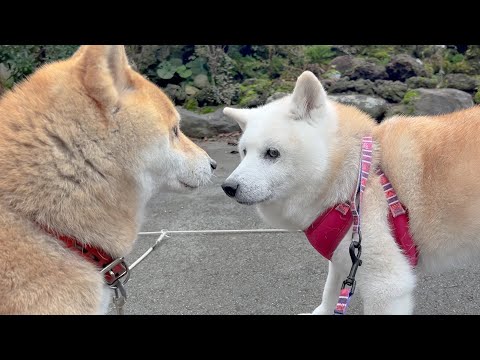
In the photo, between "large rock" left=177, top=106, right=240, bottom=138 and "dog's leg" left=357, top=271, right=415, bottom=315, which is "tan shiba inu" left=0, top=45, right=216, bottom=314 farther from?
"large rock" left=177, top=106, right=240, bottom=138

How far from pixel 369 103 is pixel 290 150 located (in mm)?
5284

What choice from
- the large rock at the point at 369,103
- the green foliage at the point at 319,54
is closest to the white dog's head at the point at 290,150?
the large rock at the point at 369,103

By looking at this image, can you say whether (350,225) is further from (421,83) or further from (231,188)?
(421,83)

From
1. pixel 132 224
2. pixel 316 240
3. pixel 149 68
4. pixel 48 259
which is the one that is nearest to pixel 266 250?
pixel 316 240

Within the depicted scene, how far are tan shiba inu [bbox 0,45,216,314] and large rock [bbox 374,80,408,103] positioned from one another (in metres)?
6.50

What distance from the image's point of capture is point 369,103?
7.11 meters

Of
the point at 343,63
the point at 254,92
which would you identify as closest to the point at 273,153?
the point at 254,92

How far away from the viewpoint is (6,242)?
134cm

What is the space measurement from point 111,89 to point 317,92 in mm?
1233

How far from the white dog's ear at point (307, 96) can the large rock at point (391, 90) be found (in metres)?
5.47

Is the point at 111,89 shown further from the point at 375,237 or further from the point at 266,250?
the point at 266,250

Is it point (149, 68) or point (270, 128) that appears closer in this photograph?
point (270, 128)

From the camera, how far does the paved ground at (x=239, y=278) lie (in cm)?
293

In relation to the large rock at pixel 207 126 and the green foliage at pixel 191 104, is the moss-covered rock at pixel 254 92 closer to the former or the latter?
the large rock at pixel 207 126
